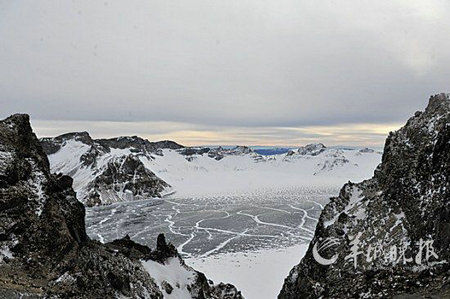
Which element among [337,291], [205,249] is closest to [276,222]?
[205,249]

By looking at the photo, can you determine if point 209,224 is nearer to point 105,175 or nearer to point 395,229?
point 395,229

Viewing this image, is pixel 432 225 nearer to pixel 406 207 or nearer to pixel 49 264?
pixel 406 207

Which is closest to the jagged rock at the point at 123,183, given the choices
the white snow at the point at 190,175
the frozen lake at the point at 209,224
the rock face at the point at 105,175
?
the rock face at the point at 105,175

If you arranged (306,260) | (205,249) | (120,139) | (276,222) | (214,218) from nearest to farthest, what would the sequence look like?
1. (306,260)
2. (205,249)
3. (276,222)
4. (214,218)
5. (120,139)

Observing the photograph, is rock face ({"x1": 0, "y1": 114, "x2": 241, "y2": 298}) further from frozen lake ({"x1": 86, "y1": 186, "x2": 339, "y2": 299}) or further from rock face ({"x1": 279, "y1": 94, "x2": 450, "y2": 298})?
frozen lake ({"x1": 86, "y1": 186, "x2": 339, "y2": 299})

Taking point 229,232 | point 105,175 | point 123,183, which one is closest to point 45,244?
point 229,232

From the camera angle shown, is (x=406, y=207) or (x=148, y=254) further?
(x=148, y=254)
